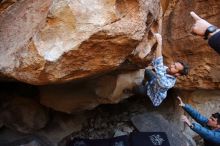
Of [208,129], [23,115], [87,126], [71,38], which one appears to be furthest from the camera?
[87,126]

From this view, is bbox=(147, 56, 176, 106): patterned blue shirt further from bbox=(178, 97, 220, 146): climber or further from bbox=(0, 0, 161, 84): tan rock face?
bbox=(0, 0, 161, 84): tan rock face

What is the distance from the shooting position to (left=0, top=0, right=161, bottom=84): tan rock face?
2.47 metres

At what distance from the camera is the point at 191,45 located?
4266 millimetres

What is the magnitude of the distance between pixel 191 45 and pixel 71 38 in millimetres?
2175

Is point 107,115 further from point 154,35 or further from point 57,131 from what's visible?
point 154,35

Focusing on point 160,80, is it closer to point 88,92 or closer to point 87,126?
point 88,92

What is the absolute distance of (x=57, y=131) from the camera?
4.12 m

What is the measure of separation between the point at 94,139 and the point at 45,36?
70.9 inches

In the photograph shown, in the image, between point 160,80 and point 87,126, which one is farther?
point 87,126

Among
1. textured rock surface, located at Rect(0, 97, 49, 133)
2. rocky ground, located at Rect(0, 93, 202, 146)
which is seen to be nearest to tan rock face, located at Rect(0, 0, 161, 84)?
textured rock surface, located at Rect(0, 97, 49, 133)

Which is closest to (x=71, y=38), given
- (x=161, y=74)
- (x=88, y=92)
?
(x=161, y=74)

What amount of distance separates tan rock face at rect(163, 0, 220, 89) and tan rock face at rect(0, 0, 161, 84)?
1.57 m

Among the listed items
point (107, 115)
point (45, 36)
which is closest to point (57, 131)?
point (107, 115)

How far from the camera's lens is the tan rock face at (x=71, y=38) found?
247 cm
